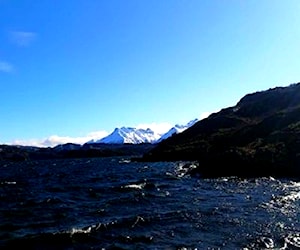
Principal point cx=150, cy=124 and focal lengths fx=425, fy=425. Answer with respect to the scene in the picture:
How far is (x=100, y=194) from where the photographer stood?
60.7m

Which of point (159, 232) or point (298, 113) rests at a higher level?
point (298, 113)

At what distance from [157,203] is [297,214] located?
53.2 feet

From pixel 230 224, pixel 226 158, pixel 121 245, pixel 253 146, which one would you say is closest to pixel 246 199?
pixel 230 224

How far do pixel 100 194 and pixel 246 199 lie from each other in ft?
67.6

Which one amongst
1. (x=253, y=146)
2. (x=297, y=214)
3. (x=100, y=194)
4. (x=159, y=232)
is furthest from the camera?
(x=253, y=146)

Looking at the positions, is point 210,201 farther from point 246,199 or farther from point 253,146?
point 253,146

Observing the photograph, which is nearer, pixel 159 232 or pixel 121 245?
pixel 121 245

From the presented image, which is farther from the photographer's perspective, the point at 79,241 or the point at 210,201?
the point at 210,201

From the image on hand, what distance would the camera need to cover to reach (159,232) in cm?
3484

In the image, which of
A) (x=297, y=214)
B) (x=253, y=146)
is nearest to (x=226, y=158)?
(x=253, y=146)

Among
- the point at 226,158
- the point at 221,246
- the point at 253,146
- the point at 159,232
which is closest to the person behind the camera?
the point at 221,246

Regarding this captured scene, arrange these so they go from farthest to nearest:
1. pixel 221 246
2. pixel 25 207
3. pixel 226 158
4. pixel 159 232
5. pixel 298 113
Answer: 1. pixel 298 113
2. pixel 226 158
3. pixel 25 207
4. pixel 159 232
5. pixel 221 246

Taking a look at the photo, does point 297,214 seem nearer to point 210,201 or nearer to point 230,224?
point 230,224

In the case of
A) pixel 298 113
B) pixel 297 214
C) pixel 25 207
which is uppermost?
pixel 298 113
